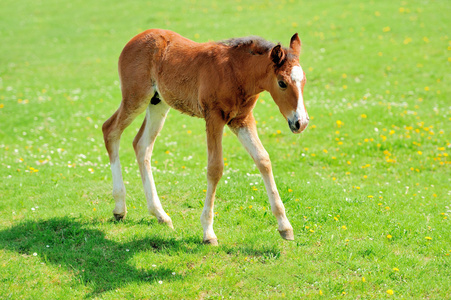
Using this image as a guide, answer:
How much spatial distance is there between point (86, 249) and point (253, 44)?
3344mm

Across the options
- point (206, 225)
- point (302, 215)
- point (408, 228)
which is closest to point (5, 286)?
point (206, 225)

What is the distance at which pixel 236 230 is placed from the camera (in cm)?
638

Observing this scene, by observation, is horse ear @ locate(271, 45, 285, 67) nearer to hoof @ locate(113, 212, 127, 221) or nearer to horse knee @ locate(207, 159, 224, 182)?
horse knee @ locate(207, 159, 224, 182)

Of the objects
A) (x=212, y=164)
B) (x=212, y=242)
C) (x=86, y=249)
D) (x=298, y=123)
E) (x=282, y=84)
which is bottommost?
(x=86, y=249)

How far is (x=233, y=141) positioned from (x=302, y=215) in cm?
515

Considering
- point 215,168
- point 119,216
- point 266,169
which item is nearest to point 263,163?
point 266,169

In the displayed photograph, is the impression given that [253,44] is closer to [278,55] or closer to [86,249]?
[278,55]

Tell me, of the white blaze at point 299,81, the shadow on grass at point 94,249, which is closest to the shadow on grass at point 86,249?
the shadow on grass at point 94,249

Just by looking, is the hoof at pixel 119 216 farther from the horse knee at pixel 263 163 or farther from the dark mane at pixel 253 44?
the dark mane at pixel 253 44

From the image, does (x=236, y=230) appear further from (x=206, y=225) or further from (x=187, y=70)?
(x=187, y=70)

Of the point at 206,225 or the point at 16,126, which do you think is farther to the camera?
the point at 16,126

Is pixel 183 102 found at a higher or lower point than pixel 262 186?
higher

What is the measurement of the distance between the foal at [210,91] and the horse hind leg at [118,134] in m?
0.01

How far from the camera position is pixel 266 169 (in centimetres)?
584
